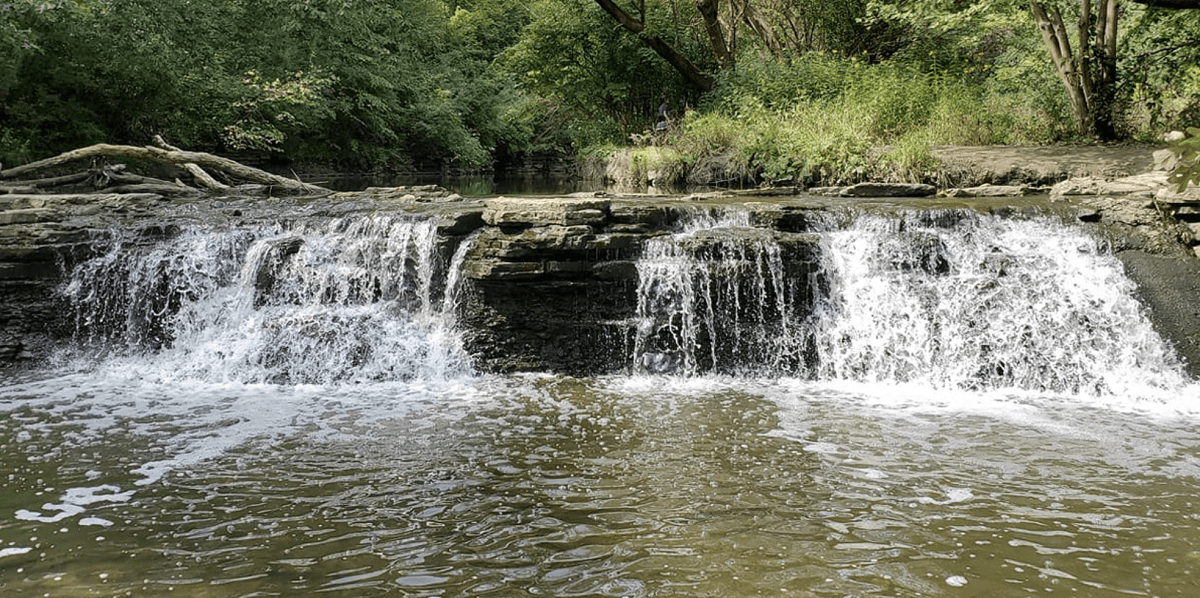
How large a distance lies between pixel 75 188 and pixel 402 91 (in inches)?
478

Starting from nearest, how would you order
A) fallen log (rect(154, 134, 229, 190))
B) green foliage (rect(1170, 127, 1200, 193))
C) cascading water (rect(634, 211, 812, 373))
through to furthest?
green foliage (rect(1170, 127, 1200, 193)), cascading water (rect(634, 211, 812, 373)), fallen log (rect(154, 134, 229, 190))

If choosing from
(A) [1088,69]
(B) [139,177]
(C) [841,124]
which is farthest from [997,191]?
(B) [139,177]

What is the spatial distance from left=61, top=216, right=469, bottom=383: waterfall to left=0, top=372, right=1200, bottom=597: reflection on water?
1.14 metres

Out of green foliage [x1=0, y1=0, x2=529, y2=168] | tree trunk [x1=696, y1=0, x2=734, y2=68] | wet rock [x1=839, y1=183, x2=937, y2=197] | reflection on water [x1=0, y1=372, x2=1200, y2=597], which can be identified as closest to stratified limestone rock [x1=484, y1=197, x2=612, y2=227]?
reflection on water [x1=0, y1=372, x2=1200, y2=597]

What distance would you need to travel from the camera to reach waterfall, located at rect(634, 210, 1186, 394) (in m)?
7.32

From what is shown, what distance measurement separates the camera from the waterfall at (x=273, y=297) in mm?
7887

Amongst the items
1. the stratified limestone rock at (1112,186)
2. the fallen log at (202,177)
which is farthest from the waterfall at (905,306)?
the fallen log at (202,177)

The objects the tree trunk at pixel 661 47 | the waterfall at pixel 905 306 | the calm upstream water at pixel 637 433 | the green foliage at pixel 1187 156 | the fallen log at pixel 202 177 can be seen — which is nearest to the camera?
the green foliage at pixel 1187 156

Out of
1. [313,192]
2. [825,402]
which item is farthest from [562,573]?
[313,192]

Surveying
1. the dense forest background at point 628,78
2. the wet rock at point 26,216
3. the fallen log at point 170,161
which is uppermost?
the dense forest background at point 628,78

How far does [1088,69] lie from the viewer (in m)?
11.9

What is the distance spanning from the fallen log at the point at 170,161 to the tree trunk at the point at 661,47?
8.98 m

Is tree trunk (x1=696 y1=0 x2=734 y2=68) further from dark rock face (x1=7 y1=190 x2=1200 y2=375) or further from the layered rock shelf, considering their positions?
dark rock face (x1=7 y1=190 x2=1200 y2=375)

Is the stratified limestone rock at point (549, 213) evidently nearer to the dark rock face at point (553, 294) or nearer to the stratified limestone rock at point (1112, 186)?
the dark rock face at point (553, 294)
